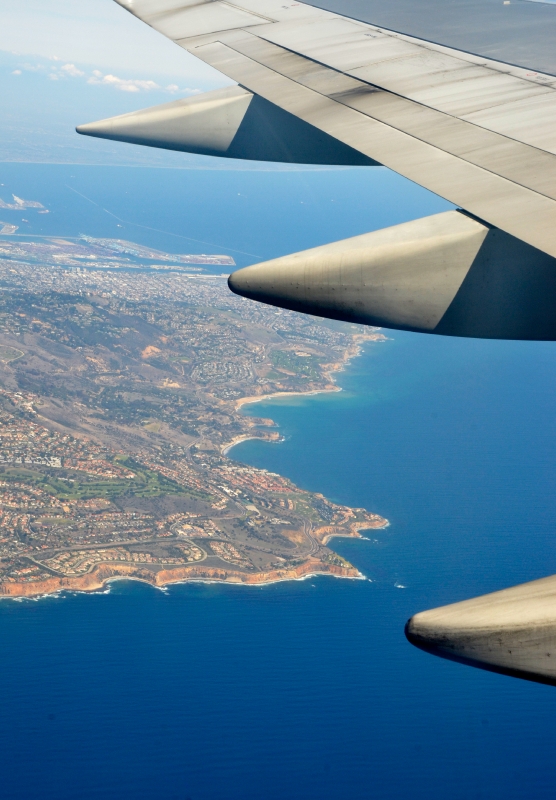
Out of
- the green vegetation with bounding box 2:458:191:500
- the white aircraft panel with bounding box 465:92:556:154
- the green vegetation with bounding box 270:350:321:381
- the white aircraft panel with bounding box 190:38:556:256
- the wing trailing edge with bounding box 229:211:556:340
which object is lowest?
the green vegetation with bounding box 2:458:191:500

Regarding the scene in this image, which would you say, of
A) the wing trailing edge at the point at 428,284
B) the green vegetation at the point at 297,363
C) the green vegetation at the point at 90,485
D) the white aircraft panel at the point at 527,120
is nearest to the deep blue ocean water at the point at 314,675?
the green vegetation at the point at 90,485

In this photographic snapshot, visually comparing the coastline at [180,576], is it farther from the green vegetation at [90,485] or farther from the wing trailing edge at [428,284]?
the wing trailing edge at [428,284]

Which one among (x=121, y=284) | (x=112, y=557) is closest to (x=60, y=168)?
(x=121, y=284)

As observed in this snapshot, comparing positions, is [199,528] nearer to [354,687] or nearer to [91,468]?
[91,468]

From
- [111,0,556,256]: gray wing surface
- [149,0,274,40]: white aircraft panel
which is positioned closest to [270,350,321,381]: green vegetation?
[149,0,274,40]: white aircraft panel

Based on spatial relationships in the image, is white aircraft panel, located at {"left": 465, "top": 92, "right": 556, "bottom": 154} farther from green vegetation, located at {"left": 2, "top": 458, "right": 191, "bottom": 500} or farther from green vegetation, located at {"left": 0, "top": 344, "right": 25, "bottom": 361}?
green vegetation, located at {"left": 0, "top": 344, "right": 25, "bottom": 361}

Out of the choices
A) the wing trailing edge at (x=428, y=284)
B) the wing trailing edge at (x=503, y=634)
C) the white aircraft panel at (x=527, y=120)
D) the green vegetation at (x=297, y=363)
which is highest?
the white aircraft panel at (x=527, y=120)
